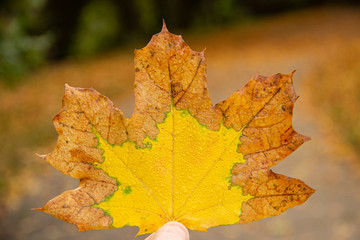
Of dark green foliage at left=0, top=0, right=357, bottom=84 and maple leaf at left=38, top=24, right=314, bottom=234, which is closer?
maple leaf at left=38, top=24, right=314, bottom=234

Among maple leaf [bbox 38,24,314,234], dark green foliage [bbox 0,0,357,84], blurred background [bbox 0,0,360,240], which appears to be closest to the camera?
maple leaf [bbox 38,24,314,234]

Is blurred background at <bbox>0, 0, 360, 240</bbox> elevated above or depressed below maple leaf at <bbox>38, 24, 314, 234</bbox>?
above

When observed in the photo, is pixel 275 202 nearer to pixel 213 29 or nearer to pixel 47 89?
pixel 47 89

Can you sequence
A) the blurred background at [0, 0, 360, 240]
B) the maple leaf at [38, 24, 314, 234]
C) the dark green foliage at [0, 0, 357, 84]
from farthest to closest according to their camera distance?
the dark green foliage at [0, 0, 357, 84], the blurred background at [0, 0, 360, 240], the maple leaf at [38, 24, 314, 234]

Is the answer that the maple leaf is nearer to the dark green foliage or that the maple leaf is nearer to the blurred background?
the blurred background

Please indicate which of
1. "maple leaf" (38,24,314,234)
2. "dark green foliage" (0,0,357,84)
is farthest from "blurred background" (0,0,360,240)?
"maple leaf" (38,24,314,234)

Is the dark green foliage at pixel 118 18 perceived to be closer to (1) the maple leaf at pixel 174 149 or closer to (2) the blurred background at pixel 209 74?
(2) the blurred background at pixel 209 74

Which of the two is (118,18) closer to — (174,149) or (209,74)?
(209,74)
